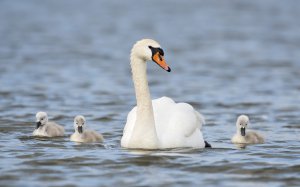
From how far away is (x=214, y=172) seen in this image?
12109 millimetres

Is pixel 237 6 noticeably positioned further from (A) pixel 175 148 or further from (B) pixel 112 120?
(A) pixel 175 148

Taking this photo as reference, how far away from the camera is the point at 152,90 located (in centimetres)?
2230

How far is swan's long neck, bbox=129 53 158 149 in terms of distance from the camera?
13.2 metres

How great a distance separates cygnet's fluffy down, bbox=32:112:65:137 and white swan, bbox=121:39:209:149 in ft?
4.82

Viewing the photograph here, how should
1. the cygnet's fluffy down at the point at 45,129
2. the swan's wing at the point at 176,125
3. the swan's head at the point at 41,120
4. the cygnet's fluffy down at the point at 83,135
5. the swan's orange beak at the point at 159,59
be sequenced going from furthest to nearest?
the swan's head at the point at 41,120, the cygnet's fluffy down at the point at 45,129, the cygnet's fluffy down at the point at 83,135, the swan's wing at the point at 176,125, the swan's orange beak at the point at 159,59

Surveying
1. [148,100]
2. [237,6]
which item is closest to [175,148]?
[148,100]

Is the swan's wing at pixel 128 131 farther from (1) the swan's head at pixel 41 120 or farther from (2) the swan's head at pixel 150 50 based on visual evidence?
(1) the swan's head at pixel 41 120

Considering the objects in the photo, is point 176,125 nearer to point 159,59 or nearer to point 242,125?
point 159,59

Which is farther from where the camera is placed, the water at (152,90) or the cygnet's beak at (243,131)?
the cygnet's beak at (243,131)

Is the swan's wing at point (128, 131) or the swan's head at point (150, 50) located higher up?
the swan's head at point (150, 50)

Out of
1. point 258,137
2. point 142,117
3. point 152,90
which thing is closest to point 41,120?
point 142,117

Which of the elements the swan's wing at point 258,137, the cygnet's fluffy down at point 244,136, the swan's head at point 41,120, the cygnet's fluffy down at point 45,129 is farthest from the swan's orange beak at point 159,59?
the swan's head at point 41,120

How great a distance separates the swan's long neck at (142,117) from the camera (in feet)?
43.5

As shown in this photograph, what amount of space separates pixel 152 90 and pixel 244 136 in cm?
791
